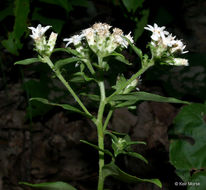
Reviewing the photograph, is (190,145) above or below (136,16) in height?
below

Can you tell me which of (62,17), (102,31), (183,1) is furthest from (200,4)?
(102,31)

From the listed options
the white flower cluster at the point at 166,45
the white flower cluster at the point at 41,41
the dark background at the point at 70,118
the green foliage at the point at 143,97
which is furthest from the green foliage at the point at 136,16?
the green foliage at the point at 143,97

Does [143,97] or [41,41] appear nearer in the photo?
[143,97]

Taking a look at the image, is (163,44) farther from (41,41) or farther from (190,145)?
(190,145)

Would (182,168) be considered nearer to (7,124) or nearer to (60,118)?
(60,118)

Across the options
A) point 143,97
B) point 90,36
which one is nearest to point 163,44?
point 143,97

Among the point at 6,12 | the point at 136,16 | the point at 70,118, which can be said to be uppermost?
the point at 6,12

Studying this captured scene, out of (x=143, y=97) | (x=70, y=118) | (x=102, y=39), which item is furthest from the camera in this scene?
(x=70, y=118)

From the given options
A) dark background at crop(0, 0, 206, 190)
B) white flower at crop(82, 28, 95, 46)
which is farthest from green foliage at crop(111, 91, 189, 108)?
dark background at crop(0, 0, 206, 190)
